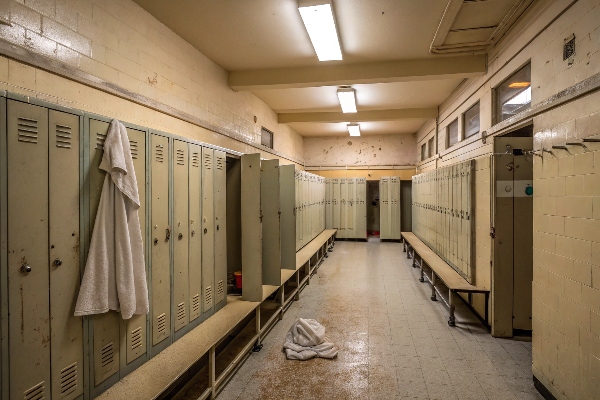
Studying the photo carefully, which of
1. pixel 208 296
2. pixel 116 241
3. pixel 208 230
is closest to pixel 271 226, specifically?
pixel 208 230

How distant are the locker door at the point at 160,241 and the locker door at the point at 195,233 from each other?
0.29m

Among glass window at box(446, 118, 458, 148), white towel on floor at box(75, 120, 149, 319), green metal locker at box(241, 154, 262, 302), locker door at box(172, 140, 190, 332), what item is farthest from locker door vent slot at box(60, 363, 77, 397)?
glass window at box(446, 118, 458, 148)

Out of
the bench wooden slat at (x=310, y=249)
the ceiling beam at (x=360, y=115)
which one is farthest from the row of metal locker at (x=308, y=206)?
the ceiling beam at (x=360, y=115)

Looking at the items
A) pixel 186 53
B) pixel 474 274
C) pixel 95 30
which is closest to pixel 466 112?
pixel 474 274

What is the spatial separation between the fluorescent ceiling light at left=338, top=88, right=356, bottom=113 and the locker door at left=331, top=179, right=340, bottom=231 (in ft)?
11.8

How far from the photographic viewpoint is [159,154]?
2.37 meters

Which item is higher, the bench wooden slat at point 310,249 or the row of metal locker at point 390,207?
the row of metal locker at point 390,207

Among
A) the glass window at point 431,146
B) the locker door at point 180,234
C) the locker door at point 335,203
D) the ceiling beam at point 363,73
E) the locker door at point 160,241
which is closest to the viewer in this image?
the locker door at point 160,241

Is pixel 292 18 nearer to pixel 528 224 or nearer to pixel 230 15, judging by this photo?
pixel 230 15

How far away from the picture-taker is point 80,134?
5.84 ft

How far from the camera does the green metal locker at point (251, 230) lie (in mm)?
3387

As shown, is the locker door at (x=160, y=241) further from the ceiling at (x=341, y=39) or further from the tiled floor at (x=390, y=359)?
the ceiling at (x=341, y=39)

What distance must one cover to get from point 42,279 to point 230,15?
2781mm

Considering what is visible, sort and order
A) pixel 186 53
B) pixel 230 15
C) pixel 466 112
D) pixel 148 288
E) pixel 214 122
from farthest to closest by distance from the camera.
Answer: pixel 466 112 < pixel 214 122 < pixel 186 53 < pixel 230 15 < pixel 148 288
